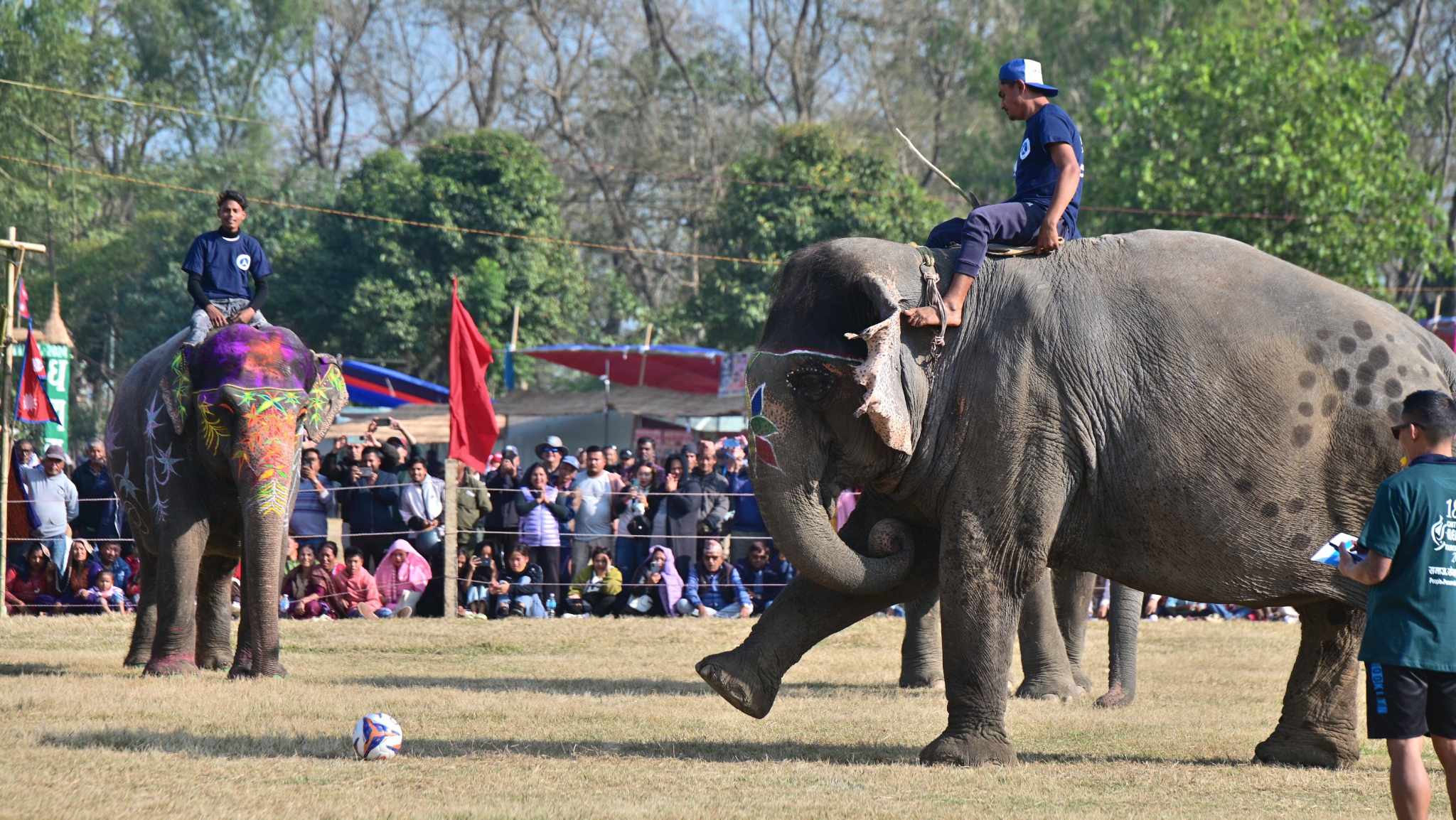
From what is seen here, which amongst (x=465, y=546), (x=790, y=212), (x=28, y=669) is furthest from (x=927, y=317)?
(x=790, y=212)

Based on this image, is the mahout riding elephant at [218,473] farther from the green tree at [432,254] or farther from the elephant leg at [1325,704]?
the green tree at [432,254]

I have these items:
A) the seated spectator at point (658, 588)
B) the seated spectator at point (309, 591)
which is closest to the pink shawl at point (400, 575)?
the seated spectator at point (309, 591)

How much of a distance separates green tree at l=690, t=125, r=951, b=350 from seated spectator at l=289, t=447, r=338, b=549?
19270mm

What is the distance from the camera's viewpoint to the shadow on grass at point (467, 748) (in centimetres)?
805

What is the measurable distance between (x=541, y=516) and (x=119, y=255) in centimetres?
2956

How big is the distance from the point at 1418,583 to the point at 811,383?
300cm

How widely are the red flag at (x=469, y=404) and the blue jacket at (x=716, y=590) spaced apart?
2607 mm

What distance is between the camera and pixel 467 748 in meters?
8.34

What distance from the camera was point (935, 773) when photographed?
7652 millimetres

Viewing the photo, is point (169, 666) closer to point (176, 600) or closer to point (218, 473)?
point (176, 600)

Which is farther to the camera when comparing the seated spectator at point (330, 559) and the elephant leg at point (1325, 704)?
the seated spectator at point (330, 559)

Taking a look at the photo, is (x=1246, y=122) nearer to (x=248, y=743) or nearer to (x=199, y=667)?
(x=199, y=667)

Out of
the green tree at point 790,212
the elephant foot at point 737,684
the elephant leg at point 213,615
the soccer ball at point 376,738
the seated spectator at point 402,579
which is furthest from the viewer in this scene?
the green tree at point 790,212

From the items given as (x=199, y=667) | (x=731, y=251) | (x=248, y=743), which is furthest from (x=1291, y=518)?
(x=731, y=251)
